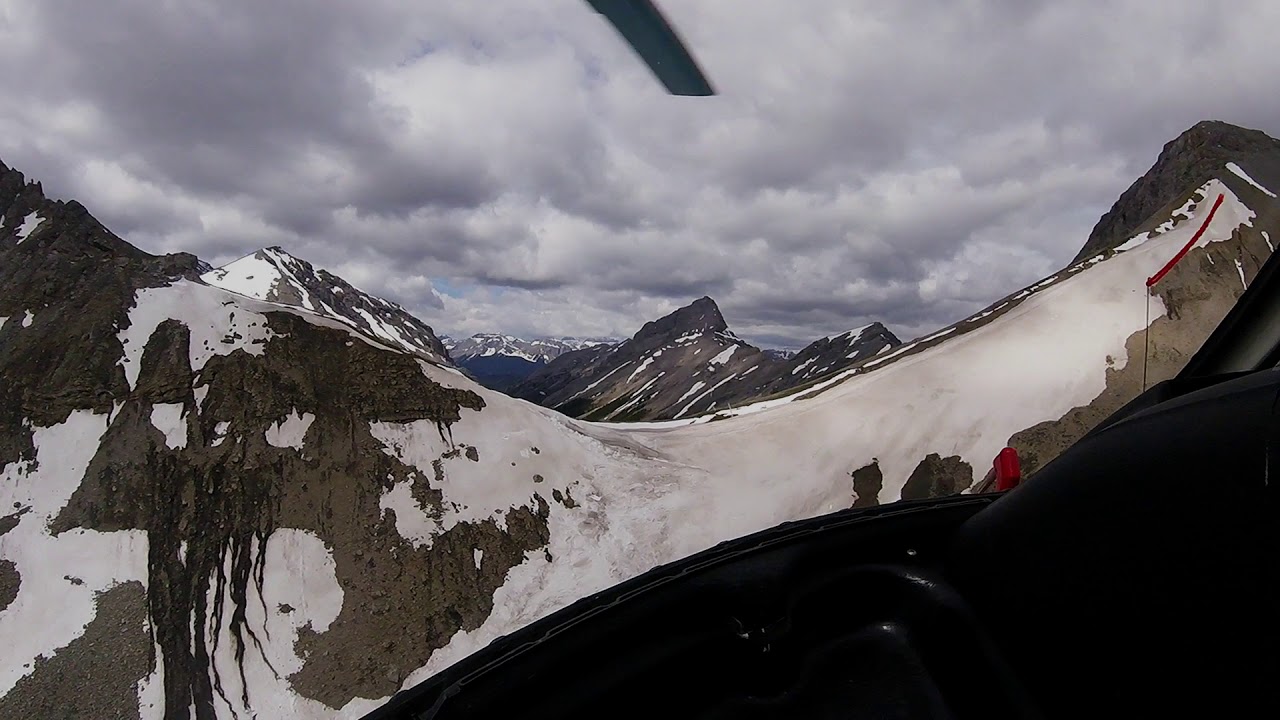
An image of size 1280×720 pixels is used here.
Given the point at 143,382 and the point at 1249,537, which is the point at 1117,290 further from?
the point at 143,382

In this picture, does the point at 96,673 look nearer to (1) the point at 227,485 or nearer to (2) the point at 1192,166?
(1) the point at 227,485

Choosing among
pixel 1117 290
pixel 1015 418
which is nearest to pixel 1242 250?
pixel 1117 290

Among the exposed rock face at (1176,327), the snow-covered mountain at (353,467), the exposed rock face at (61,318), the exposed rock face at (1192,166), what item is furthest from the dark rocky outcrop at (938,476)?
the exposed rock face at (61,318)

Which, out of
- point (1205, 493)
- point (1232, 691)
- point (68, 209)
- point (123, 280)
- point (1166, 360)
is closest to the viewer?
point (1232, 691)

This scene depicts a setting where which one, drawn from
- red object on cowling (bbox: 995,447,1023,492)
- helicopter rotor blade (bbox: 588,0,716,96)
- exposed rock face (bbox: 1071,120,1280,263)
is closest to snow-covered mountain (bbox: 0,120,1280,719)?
exposed rock face (bbox: 1071,120,1280,263)

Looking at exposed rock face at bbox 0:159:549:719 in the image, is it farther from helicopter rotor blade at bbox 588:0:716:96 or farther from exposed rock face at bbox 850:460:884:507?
helicopter rotor blade at bbox 588:0:716:96

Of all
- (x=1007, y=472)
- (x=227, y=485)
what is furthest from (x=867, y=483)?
(x=1007, y=472)

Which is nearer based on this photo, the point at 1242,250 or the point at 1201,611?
the point at 1201,611
